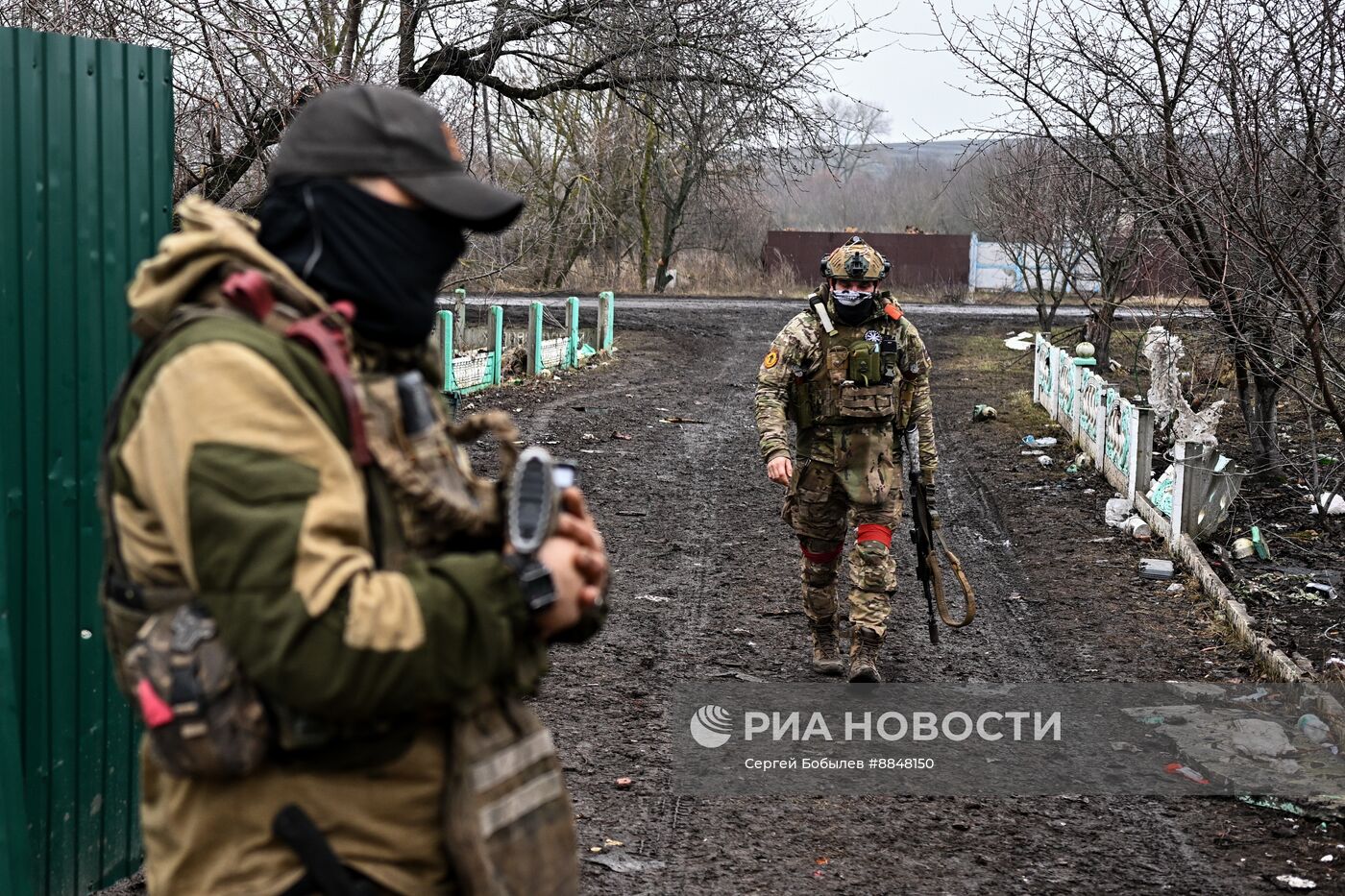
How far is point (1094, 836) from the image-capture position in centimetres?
445

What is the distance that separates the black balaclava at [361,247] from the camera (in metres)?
1.79

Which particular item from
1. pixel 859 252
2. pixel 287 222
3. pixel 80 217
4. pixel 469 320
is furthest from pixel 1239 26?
pixel 469 320

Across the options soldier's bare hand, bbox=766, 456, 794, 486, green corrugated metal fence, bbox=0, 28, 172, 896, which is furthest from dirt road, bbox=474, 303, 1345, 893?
green corrugated metal fence, bbox=0, 28, 172, 896

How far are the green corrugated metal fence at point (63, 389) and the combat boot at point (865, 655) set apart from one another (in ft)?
11.3

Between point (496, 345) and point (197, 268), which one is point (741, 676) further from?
point (496, 345)

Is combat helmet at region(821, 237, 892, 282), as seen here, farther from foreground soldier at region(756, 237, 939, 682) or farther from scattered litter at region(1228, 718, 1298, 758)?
scattered litter at region(1228, 718, 1298, 758)

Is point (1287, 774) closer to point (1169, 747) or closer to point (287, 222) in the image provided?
point (1169, 747)

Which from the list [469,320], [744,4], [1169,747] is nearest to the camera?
[1169,747]

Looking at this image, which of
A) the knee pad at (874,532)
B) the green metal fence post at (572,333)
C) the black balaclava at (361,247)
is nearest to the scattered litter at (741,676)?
the knee pad at (874,532)

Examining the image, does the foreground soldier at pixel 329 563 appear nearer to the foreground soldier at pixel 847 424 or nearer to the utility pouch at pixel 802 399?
the foreground soldier at pixel 847 424

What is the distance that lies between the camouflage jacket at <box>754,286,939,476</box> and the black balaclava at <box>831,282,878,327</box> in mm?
32

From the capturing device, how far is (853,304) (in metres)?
6.18

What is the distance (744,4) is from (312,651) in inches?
438

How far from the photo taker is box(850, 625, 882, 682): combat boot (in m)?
6.04
